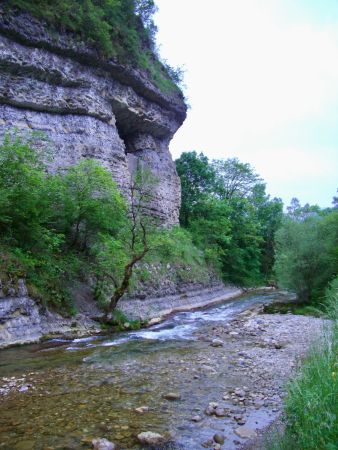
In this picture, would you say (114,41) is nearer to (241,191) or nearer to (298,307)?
(298,307)

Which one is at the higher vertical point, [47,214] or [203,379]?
[47,214]

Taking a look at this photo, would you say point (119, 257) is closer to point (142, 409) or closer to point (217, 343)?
point (217, 343)

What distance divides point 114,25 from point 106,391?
21868 millimetres

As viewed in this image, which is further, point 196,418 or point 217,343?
point 217,343

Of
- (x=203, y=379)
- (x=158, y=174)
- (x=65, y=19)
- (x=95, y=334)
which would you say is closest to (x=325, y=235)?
(x=158, y=174)

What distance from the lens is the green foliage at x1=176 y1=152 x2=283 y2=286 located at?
30922 mm

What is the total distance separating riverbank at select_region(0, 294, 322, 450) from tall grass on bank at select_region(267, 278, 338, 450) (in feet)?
2.98

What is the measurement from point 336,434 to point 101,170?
1221 cm

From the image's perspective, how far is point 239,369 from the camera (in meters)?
7.77

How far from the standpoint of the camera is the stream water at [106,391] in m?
4.85

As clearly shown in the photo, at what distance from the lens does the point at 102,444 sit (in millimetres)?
4484

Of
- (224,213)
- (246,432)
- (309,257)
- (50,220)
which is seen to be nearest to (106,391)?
(246,432)

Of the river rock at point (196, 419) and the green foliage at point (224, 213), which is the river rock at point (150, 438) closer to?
the river rock at point (196, 419)

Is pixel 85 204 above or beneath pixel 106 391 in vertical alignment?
above
